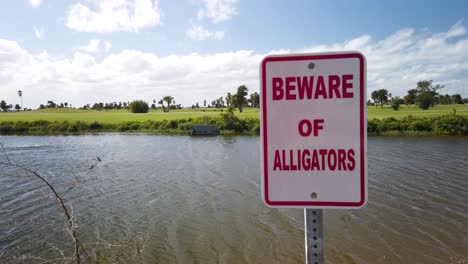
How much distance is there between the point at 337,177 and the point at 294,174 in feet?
0.66

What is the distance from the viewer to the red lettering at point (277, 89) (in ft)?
5.50

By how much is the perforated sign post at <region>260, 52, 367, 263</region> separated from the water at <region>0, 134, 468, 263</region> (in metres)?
4.23

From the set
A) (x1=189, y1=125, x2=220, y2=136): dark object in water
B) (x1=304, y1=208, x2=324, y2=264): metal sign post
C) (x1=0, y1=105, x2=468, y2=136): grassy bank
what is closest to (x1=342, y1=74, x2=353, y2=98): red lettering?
(x1=304, y1=208, x2=324, y2=264): metal sign post

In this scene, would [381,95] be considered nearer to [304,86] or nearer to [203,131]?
[203,131]

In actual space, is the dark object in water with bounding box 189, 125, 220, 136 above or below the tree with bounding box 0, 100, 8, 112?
below

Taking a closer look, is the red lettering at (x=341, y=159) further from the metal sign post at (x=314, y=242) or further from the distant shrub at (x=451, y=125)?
the distant shrub at (x=451, y=125)

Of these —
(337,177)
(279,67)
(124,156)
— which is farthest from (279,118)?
(124,156)

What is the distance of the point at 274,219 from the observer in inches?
506

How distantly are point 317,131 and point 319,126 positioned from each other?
0.08ft

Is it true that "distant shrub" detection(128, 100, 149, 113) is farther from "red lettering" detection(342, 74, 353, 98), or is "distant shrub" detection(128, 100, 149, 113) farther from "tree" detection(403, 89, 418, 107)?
"red lettering" detection(342, 74, 353, 98)

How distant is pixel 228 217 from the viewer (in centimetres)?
1324

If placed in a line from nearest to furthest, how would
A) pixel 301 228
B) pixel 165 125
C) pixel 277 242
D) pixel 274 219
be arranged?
1. pixel 277 242
2. pixel 301 228
3. pixel 274 219
4. pixel 165 125

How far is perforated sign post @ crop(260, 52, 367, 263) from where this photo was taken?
165 cm

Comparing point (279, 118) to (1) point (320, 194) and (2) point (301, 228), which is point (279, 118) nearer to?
(1) point (320, 194)
